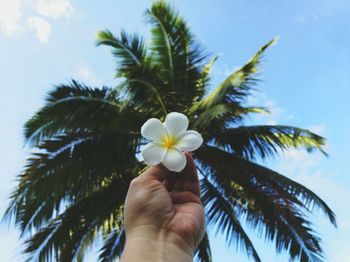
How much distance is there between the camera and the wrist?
81.8 inches

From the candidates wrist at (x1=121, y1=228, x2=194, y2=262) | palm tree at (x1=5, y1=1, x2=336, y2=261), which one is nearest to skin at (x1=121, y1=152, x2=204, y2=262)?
wrist at (x1=121, y1=228, x2=194, y2=262)

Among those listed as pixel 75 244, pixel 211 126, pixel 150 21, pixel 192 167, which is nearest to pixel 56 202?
pixel 75 244

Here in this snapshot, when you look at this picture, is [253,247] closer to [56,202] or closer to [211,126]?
[211,126]

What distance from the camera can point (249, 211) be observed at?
37.1ft

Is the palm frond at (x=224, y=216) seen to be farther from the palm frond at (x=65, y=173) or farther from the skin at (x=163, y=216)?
Result: the skin at (x=163, y=216)

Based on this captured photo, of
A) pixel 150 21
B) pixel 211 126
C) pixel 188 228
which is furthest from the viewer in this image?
pixel 150 21

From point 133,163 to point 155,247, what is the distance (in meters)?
9.30

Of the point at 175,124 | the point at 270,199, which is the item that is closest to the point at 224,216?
the point at 270,199

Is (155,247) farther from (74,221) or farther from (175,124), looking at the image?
(74,221)

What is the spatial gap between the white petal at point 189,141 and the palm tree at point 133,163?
752 centimetres

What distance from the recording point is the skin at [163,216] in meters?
2.12

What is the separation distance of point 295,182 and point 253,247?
1.66 m

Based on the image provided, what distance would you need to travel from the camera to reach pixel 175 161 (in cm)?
237

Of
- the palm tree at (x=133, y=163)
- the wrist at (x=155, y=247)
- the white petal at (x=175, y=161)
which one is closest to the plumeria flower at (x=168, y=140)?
the white petal at (x=175, y=161)
